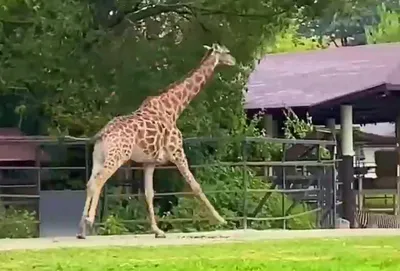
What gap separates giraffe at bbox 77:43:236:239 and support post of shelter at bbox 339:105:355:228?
706cm

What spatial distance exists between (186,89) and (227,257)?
13.0 ft

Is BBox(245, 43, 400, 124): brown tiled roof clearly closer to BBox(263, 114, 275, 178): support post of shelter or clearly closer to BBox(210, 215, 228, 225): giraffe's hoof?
BBox(263, 114, 275, 178): support post of shelter

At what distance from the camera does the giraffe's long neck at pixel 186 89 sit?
43.7 feet

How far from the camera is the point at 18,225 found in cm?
1509

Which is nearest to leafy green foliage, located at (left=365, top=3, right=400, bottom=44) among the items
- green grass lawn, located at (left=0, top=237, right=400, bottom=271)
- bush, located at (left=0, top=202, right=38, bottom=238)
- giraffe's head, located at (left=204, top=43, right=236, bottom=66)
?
bush, located at (left=0, top=202, right=38, bottom=238)

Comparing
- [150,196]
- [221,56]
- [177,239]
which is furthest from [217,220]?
[221,56]

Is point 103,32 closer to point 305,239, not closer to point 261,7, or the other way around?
point 261,7

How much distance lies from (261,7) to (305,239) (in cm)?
461

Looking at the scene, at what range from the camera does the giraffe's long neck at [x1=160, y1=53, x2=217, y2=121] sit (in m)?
13.3

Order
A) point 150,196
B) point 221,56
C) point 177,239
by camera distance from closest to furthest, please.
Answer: point 177,239 → point 150,196 → point 221,56

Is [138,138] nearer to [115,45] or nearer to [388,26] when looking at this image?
[115,45]

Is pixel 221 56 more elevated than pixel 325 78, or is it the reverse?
pixel 325 78

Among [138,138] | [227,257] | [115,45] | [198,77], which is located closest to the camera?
[227,257]

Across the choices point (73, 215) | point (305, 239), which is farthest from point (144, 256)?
point (73, 215)
